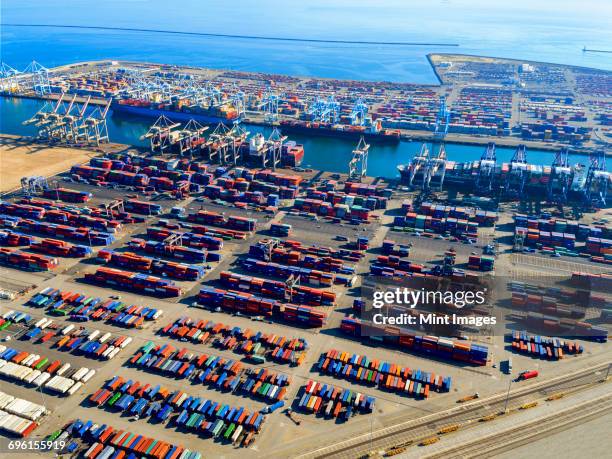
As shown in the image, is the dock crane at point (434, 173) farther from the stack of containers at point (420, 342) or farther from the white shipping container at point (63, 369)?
the white shipping container at point (63, 369)

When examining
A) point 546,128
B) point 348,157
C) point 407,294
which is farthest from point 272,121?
point 407,294

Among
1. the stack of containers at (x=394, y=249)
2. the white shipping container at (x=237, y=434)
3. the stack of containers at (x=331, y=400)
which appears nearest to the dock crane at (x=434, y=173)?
the stack of containers at (x=394, y=249)

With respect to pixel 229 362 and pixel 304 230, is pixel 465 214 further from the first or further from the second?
pixel 229 362

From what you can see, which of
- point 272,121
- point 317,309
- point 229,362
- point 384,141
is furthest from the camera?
point 272,121

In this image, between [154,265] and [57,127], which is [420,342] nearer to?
[154,265]

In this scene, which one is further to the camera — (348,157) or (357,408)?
(348,157)

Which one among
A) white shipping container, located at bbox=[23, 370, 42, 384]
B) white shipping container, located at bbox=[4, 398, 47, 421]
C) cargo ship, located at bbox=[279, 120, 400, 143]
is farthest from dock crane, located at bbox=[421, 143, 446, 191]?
white shipping container, located at bbox=[4, 398, 47, 421]
